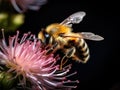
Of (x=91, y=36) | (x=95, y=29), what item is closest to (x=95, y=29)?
(x=95, y=29)

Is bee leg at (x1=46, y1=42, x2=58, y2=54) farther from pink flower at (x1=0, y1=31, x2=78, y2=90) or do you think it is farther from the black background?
the black background

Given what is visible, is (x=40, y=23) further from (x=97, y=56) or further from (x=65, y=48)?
(x=65, y=48)

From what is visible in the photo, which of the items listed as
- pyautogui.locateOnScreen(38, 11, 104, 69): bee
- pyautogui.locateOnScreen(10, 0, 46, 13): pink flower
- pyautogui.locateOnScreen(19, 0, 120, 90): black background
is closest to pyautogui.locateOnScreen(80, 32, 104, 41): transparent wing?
pyautogui.locateOnScreen(38, 11, 104, 69): bee

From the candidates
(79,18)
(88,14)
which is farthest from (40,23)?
(79,18)

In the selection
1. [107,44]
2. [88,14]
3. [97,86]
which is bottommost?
[97,86]

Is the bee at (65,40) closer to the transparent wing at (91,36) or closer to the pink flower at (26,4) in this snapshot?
the transparent wing at (91,36)

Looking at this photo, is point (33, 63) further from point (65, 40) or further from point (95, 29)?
point (95, 29)

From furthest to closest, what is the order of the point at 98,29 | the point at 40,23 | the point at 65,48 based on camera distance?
the point at 98,29 → the point at 40,23 → the point at 65,48

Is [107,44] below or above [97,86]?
above
